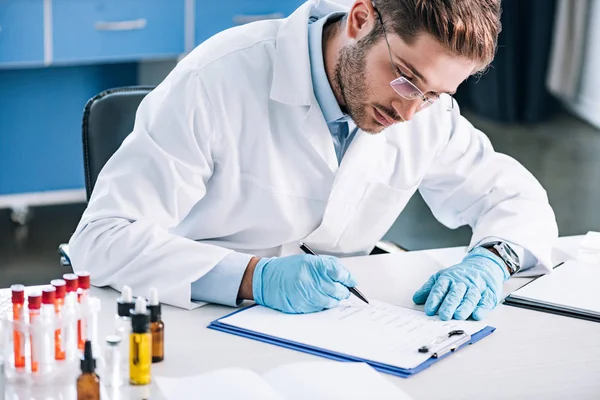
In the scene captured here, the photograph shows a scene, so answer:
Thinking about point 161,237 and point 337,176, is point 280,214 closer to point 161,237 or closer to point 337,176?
point 337,176

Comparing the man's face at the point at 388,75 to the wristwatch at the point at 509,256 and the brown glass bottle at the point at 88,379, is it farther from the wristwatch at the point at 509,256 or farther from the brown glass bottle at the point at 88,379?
the brown glass bottle at the point at 88,379

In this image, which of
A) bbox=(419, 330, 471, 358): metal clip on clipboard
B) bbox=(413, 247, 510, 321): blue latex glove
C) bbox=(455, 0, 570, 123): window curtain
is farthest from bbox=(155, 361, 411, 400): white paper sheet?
bbox=(455, 0, 570, 123): window curtain

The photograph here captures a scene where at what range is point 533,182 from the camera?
A: 1929 millimetres

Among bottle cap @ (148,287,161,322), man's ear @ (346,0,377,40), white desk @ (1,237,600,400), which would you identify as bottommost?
white desk @ (1,237,600,400)

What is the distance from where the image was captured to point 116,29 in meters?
3.46

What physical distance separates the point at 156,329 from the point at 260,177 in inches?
20.0

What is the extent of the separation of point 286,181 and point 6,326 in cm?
66

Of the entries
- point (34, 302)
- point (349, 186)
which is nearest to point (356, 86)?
point (349, 186)

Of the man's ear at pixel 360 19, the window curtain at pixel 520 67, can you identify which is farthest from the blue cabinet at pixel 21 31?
the window curtain at pixel 520 67

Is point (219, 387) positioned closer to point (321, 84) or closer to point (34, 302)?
point (34, 302)

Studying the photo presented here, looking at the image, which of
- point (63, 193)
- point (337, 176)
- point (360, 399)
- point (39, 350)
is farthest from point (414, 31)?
point (63, 193)

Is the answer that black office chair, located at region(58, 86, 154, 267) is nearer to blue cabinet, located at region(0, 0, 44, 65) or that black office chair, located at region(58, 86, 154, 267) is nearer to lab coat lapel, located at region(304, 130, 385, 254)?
lab coat lapel, located at region(304, 130, 385, 254)

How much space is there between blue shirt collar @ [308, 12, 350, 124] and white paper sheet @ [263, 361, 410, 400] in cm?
57

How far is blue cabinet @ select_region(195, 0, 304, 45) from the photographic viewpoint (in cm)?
359
